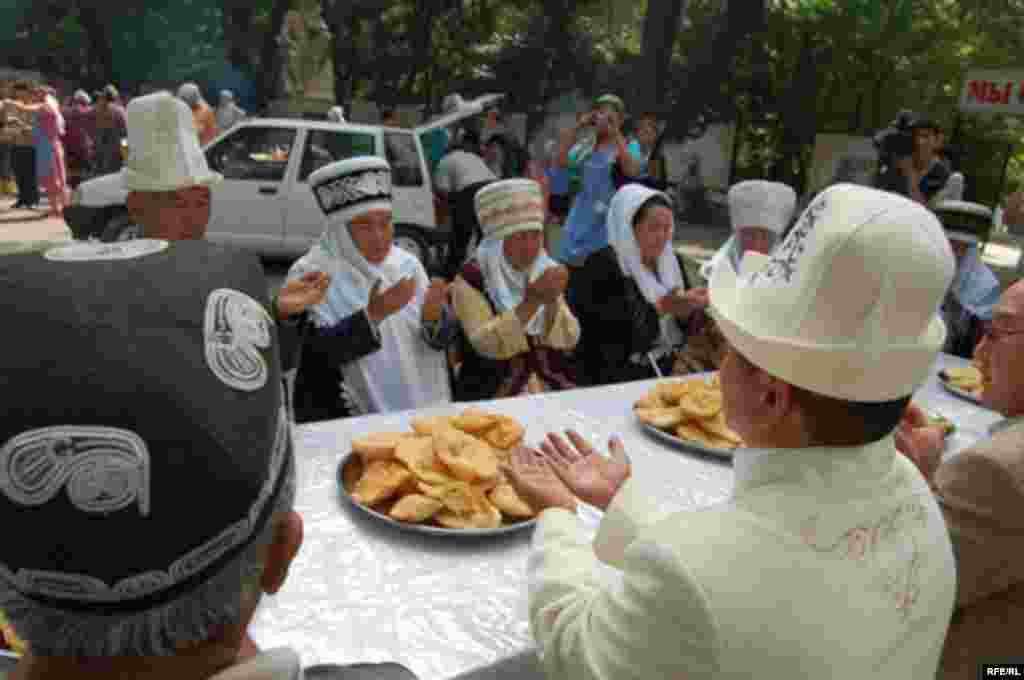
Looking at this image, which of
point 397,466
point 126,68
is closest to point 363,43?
point 126,68

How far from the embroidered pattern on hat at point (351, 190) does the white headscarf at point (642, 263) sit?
4.33 feet

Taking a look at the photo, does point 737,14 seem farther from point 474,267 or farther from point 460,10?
point 474,267

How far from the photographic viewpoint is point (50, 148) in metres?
11.9

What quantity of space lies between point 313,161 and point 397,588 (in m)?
8.25

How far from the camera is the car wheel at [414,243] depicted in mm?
9008

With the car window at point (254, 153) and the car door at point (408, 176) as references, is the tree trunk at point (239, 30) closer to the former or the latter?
the car window at point (254, 153)

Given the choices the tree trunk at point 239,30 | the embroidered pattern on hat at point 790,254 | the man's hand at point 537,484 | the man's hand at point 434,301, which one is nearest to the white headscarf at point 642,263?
the man's hand at point 434,301

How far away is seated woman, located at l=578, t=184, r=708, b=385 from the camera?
3.67 metres

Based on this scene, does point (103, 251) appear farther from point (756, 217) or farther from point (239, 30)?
point (239, 30)

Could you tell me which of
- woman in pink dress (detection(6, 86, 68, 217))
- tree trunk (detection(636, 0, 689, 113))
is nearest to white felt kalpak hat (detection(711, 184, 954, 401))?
woman in pink dress (detection(6, 86, 68, 217))

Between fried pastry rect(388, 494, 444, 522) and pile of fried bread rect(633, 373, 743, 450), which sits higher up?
fried pastry rect(388, 494, 444, 522)

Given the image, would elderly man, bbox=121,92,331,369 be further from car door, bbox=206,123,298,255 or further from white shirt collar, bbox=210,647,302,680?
car door, bbox=206,123,298,255

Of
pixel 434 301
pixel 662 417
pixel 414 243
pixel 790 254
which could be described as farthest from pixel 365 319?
pixel 414 243

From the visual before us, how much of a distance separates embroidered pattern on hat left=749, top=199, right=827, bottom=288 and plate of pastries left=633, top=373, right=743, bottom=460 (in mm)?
1040
